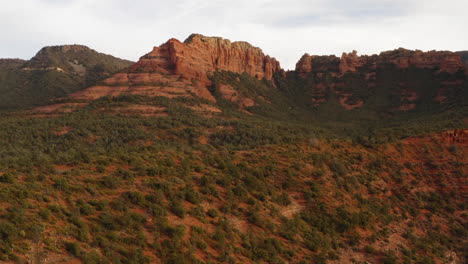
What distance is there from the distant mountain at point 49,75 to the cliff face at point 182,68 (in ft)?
72.2

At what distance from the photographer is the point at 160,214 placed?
16.1 metres

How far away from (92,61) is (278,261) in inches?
6077

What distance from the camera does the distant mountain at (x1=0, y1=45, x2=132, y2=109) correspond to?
3703 inches

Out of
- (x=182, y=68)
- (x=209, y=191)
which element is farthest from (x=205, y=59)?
(x=209, y=191)

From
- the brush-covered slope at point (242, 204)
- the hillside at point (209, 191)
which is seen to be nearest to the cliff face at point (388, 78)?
the hillside at point (209, 191)

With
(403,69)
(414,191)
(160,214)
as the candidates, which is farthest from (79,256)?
(403,69)

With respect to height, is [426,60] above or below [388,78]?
above

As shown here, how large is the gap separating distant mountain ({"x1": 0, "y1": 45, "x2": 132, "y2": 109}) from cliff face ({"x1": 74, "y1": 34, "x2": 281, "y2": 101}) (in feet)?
72.2

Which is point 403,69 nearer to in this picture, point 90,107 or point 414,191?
point 414,191

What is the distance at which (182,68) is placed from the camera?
76875 mm

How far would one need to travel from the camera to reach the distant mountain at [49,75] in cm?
9406

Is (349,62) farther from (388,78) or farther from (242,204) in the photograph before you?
(242,204)

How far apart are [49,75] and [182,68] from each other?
62.3m

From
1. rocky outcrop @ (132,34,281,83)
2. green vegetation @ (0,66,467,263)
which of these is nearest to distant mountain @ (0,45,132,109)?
rocky outcrop @ (132,34,281,83)
